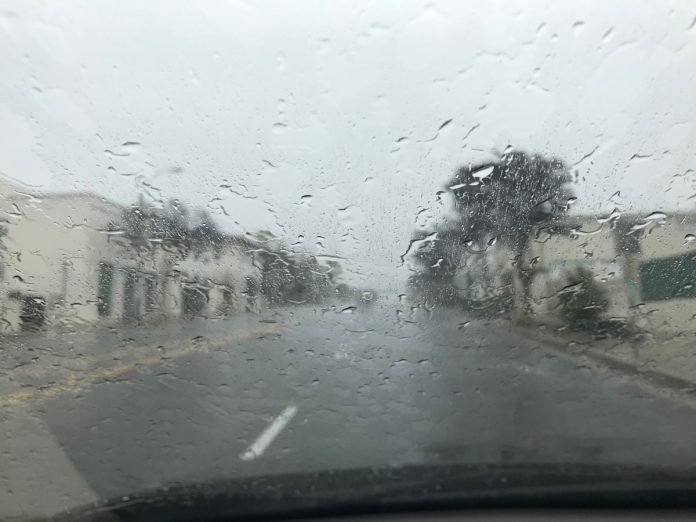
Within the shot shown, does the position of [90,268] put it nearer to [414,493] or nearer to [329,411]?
[329,411]

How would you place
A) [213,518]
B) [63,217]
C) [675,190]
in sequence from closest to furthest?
[213,518]
[675,190]
[63,217]

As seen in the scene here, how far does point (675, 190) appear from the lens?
5.09 metres

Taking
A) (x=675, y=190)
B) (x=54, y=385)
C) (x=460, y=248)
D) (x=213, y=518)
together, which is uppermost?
(x=675, y=190)

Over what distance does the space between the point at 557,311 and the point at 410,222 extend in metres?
1.46

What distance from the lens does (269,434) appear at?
171 inches

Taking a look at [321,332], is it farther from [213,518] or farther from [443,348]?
[213,518]

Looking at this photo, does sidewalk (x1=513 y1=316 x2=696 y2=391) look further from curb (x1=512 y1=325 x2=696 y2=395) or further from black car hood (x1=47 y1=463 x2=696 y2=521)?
black car hood (x1=47 y1=463 x2=696 y2=521)

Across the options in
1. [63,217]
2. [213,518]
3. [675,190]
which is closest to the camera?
[213,518]

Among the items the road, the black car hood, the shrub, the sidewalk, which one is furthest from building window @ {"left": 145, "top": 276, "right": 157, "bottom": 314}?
the shrub

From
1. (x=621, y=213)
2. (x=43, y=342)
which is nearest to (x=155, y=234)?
(x=43, y=342)

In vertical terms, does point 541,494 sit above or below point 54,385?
below

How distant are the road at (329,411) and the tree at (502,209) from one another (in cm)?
54

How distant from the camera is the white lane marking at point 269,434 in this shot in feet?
13.2

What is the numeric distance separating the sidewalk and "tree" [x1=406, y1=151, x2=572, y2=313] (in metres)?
0.39
